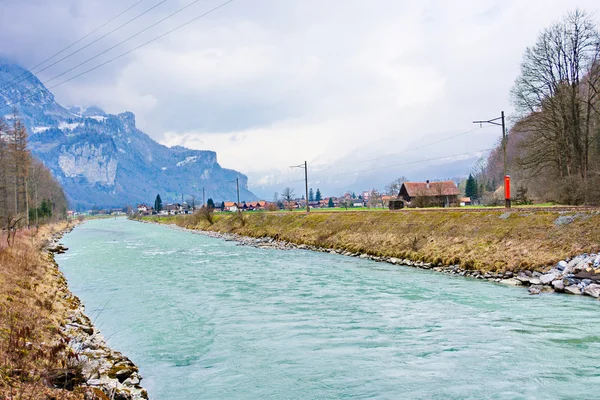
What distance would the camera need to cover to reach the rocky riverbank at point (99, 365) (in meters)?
7.75

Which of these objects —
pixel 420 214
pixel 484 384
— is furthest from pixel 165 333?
pixel 420 214

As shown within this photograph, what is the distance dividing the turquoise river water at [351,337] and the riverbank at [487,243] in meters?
1.83

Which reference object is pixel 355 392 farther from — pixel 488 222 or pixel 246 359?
pixel 488 222

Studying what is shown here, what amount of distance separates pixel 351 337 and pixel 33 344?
26.0ft

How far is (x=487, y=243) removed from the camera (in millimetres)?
24953

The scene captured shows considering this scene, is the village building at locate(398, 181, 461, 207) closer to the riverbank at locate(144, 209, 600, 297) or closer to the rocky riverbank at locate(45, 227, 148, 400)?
the riverbank at locate(144, 209, 600, 297)

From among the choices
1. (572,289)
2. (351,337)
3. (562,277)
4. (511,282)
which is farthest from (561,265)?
(351,337)

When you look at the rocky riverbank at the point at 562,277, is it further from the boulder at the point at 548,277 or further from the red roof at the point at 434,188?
the red roof at the point at 434,188

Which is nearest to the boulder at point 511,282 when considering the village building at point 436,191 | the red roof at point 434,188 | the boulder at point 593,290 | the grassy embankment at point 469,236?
the grassy embankment at point 469,236

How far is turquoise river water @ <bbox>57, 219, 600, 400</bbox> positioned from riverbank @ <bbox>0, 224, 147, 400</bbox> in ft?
2.54

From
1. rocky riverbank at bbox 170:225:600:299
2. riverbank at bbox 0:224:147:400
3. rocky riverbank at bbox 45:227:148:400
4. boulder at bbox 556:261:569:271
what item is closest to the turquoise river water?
rocky riverbank at bbox 45:227:148:400

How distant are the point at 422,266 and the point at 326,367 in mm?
17695

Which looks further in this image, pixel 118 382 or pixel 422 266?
pixel 422 266

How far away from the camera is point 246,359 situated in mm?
10727
